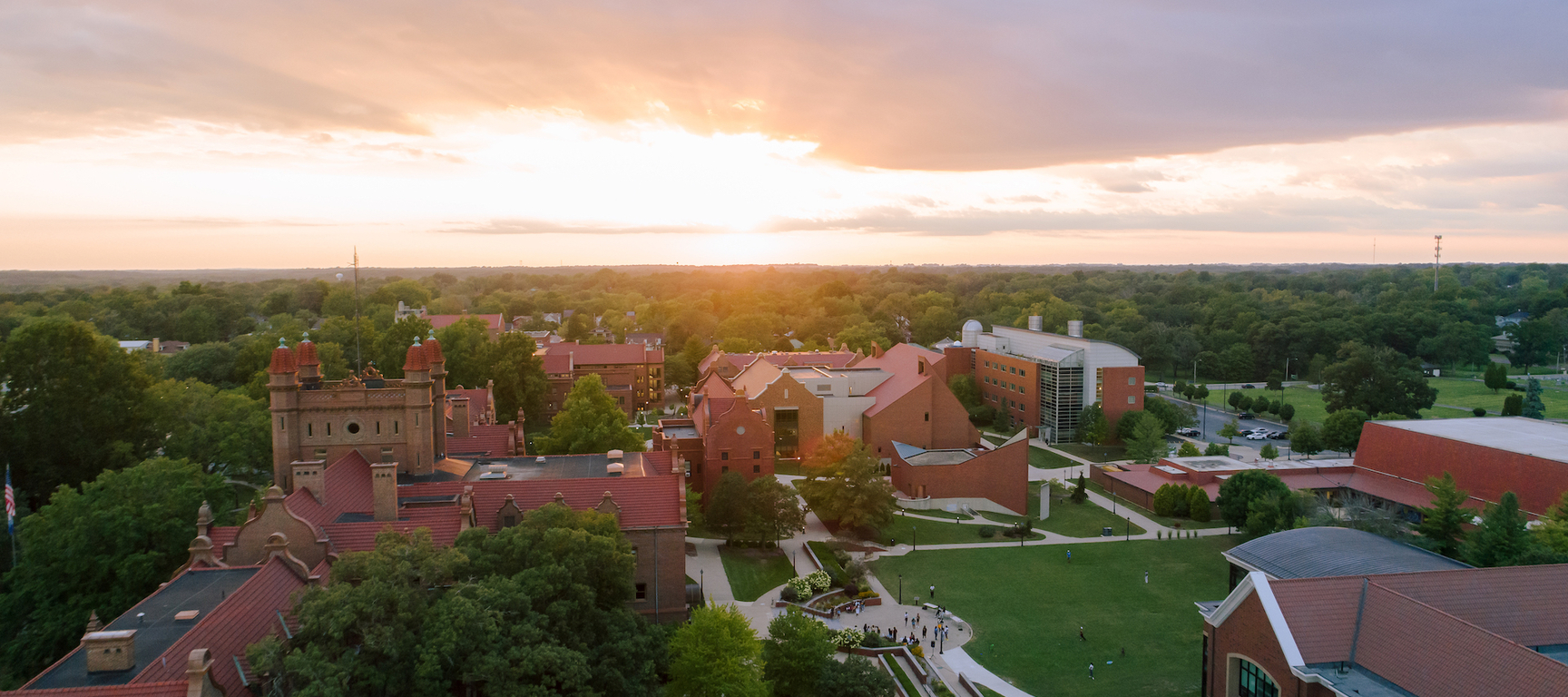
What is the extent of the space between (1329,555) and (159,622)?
4024cm

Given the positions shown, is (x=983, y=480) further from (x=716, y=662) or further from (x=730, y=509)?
(x=716, y=662)

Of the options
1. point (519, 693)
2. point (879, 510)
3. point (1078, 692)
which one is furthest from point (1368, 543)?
point (519, 693)

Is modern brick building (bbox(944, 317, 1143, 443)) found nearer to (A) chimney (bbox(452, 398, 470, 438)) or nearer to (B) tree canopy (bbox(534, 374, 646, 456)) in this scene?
(B) tree canopy (bbox(534, 374, 646, 456))

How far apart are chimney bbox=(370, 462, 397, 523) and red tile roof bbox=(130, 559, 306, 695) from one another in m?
5.57

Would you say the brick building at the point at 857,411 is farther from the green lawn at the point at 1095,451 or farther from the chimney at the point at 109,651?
the chimney at the point at 109,651

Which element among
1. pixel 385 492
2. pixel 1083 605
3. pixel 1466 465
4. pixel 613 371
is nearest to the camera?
pixel 385 492

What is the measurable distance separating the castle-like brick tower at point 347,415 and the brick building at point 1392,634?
33.6 metres

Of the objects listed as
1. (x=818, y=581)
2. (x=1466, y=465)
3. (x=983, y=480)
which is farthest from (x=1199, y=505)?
(x=818, y=581)

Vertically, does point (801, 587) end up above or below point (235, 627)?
below

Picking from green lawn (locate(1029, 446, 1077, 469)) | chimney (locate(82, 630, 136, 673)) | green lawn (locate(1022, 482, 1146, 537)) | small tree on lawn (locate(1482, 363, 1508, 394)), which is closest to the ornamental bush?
green lawn (locate(1022, 482, 1146, 537))

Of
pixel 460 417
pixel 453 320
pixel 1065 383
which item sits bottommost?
pixel 1065 383

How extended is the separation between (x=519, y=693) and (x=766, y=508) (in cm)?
3015

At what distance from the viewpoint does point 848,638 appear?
39344 mm

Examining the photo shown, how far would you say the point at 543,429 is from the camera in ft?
287
